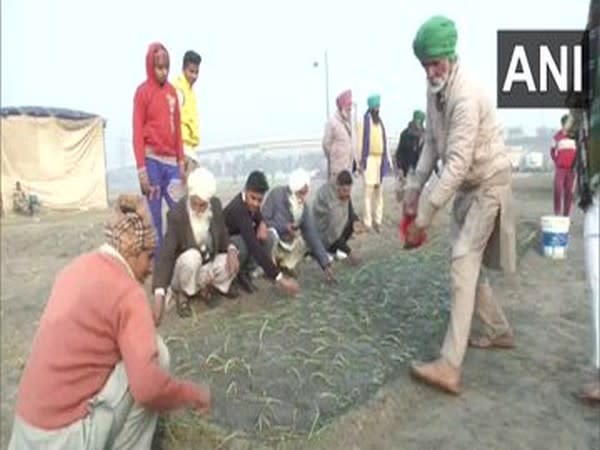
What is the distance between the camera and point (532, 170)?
2069 cm

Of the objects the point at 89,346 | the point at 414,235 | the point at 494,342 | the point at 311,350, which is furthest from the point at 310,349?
the point at 89,346

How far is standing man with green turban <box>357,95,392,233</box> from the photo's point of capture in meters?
7.82

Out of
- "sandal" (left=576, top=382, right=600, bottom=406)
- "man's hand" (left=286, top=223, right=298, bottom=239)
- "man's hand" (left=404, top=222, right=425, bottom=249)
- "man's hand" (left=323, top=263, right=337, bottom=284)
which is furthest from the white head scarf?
"sandal" (left=576, top=382, right=600, bottom=406)

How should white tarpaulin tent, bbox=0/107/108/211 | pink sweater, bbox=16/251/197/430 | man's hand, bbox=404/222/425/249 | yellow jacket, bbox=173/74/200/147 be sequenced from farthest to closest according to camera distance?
white tarpaulin tent, bbox=0/107/108/211
yellow jacket, bbox=173/74/200/147
man's hand, bbox=404/222/425/249
pink sweater, bbox=16/251/197/430

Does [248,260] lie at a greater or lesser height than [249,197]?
lesser

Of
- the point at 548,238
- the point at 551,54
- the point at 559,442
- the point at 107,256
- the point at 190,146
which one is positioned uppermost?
the point at 551,54

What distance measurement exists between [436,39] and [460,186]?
2.30 ft

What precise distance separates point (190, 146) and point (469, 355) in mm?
2647

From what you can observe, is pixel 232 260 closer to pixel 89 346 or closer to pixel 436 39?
pixel 436 39

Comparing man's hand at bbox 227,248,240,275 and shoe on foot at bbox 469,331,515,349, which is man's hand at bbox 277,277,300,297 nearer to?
man's hand at bbox 227,248,240,275

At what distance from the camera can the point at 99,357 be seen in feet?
7.18

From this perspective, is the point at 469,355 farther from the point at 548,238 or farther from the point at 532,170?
the point at 532,170

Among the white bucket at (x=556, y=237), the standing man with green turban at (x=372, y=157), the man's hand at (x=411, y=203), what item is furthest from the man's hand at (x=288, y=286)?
the standing man with green turban at (x=372, y=157)

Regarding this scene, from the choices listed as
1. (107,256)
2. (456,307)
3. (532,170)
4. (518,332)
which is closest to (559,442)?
(456,307)
